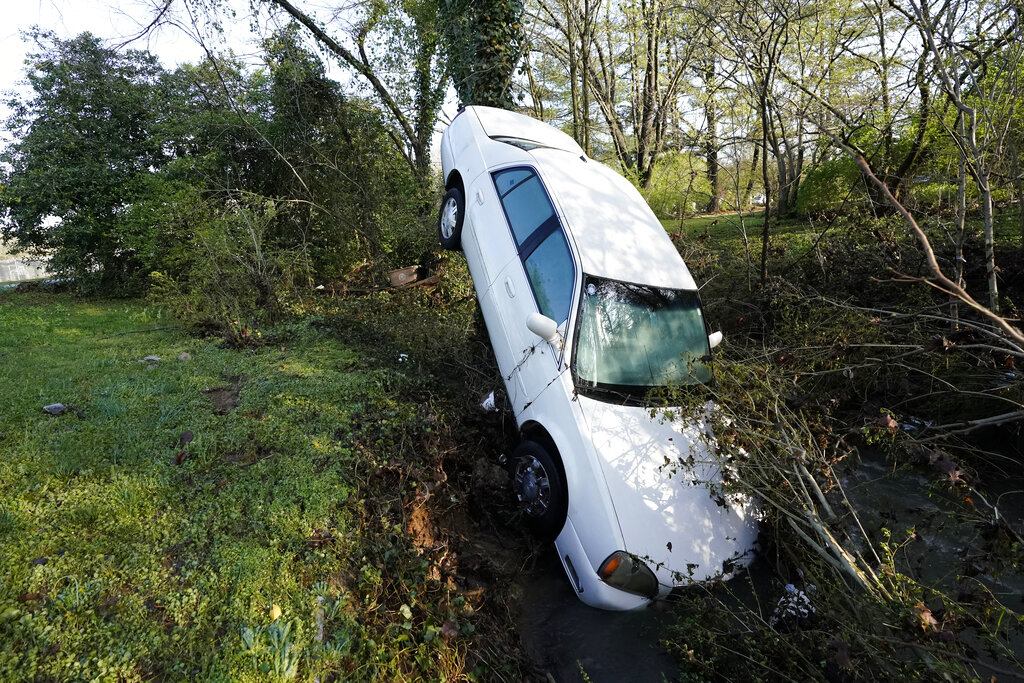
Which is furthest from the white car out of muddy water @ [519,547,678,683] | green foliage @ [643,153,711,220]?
green foliage @ [643,153,711,220]

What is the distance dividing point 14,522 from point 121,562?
2.24 feet

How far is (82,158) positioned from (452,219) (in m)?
10.2

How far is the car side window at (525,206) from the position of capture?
4.60 m

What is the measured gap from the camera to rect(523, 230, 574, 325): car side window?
4088mm

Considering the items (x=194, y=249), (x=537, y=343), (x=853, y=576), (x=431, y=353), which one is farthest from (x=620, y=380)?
(x=194, y=249)

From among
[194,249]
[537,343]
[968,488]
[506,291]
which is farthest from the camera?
[194,249]

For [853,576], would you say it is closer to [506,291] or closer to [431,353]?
[506,291]

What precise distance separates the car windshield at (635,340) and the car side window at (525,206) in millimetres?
828

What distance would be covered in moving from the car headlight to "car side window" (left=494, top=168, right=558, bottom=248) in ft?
8.74

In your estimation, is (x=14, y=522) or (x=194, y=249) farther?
(x=194, y=249)

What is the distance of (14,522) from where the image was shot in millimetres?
2760

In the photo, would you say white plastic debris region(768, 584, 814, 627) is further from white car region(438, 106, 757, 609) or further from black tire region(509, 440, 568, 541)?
black tire region(509, 440, 568, 541)

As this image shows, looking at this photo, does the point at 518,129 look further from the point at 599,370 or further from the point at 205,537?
the point at 205,537

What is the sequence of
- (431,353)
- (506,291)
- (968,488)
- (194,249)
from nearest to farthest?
(968,488), (506,291), (431,353), (194,249)
